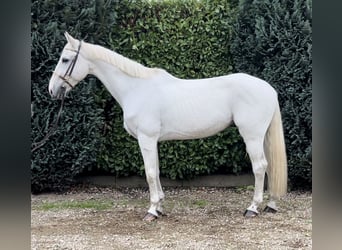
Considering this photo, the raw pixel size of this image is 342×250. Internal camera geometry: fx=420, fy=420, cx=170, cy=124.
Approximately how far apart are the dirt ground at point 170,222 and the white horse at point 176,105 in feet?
0.82

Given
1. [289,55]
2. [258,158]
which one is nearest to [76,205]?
[258,158]

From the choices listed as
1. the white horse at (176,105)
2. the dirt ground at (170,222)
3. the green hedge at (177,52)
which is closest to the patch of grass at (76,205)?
the dirt ground at (170,222)

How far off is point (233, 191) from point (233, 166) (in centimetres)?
29

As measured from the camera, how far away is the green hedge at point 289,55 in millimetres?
4387

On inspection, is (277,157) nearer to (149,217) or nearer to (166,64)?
(149,217)

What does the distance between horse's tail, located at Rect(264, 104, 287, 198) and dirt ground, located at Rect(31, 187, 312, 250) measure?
0.29 metres

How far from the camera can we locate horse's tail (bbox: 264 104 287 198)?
3.57 meters

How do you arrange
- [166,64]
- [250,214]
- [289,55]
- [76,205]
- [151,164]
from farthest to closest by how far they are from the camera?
1. [166,64]
2. [289,55]
3. [76,205]
4. [250,214]
5. [151,164]

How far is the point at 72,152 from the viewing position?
4.53 meters

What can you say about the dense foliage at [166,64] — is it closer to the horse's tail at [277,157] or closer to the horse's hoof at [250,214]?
the horse's tail at [277,157]

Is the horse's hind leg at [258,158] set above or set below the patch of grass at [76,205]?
above

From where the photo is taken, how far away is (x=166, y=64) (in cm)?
472

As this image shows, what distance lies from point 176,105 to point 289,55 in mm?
1614
